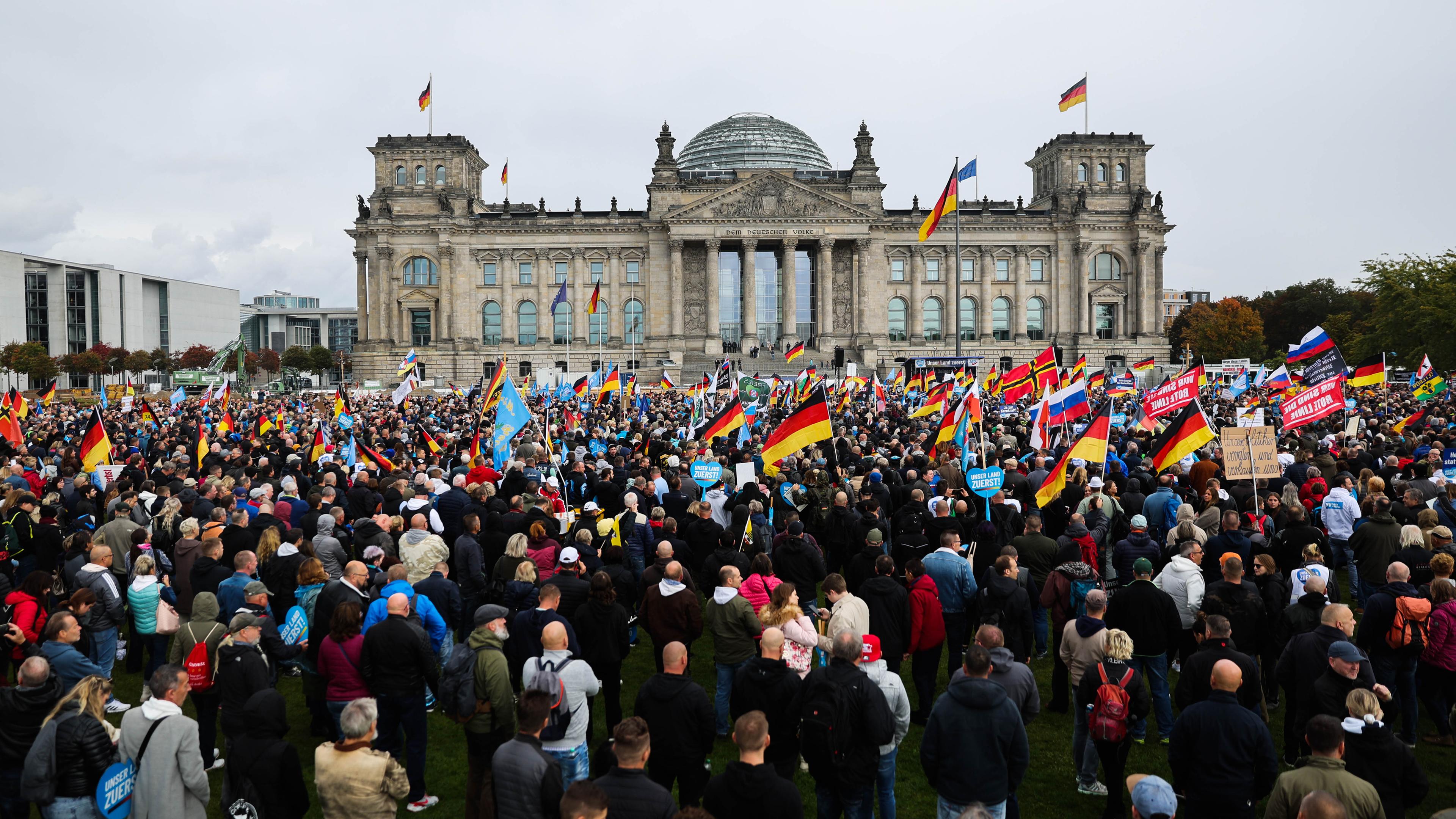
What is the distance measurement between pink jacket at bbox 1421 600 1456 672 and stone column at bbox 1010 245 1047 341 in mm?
75497

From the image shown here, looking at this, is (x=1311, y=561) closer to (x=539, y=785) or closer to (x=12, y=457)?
(x=539, y=785)

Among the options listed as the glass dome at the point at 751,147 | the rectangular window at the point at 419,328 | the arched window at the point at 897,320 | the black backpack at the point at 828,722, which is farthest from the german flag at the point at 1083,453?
the glass dome at the point at 751,147

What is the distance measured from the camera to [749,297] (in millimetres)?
79812

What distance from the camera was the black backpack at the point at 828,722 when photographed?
6.38 m

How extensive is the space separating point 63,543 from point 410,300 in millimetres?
71530

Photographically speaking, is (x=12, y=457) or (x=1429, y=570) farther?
(x=12, y=457)

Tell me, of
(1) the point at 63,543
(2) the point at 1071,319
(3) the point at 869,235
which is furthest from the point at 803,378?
(2) the point at 1071,319

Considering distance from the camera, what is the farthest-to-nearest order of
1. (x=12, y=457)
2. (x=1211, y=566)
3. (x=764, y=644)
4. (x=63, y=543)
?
(x=12, y=457)
(x=63, y=543)
(x=1211, y=566)
(x=764, y=644)

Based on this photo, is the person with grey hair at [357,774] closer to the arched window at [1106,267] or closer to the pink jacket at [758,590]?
the pink jacket at [758,590]

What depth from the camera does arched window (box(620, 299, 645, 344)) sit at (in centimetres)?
8119

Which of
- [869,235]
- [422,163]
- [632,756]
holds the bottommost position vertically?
[632,756]

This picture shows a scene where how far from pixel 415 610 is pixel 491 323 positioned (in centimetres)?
7576

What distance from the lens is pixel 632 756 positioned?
Answer: 17.1 feet

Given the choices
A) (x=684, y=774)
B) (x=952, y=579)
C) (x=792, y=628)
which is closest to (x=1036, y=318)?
Answer: (x=952, y=579)
